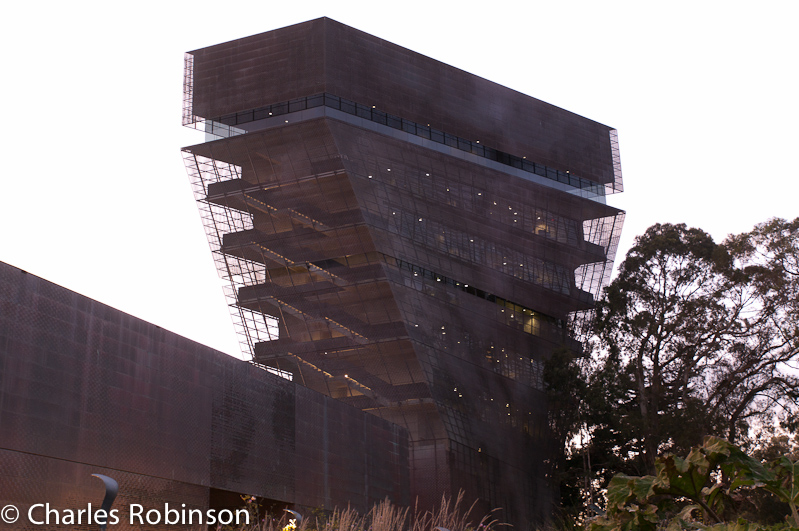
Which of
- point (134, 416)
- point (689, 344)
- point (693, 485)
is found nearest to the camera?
point (693, 485)

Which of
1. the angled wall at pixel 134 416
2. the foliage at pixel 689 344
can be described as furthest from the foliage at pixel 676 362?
the angled wall at pixel 134 416

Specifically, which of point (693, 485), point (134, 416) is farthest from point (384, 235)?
point (693, 485)

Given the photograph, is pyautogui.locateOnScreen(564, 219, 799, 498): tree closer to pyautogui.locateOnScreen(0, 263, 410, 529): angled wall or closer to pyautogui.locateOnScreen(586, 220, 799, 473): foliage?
pyautogui.locateOnScreen(586, 220, 799, 473): foliage

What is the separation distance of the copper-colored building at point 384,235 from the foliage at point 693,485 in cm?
3123

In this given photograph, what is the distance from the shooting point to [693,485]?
22.4ft

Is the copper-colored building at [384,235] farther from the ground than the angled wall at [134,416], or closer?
farther from the ground

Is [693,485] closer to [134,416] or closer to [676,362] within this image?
[134,416]

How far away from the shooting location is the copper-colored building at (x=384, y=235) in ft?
134

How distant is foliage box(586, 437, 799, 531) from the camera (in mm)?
6465

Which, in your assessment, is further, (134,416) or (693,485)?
(134,416)

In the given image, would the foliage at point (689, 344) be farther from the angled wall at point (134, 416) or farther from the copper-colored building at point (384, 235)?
the angled wall at point (134, 416)

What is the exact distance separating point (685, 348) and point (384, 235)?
14.6 m

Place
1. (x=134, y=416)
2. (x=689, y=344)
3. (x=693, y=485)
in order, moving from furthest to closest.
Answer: (x=689, y=344), (x=134, y=416), (x=693, y=485)

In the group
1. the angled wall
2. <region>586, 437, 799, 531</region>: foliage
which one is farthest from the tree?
<region>586, 437, 799, 531</region>: foliage
